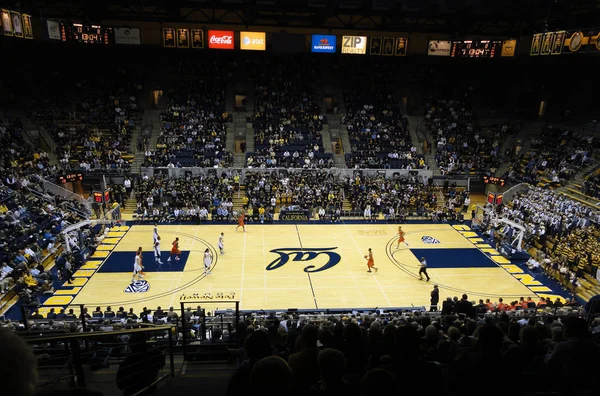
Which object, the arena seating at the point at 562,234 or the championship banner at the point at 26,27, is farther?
the championship banner at the point at 26,27

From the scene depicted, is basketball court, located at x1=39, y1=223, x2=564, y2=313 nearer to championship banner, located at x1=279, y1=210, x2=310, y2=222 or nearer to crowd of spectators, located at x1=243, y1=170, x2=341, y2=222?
championship banner, located at x1=279, y1=210, x2=310, y2=222

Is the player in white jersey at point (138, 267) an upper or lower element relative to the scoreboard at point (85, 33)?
lower

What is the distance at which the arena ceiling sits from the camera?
30.9 m

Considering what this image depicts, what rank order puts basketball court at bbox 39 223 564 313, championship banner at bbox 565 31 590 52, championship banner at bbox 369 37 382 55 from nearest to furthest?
basketball court at bbox 39 223 564 313 → championship banner at bbox 565 31 590 52 → championship banner at bbox 369 37 382 55

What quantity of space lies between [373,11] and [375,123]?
982 cm

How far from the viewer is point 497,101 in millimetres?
45094

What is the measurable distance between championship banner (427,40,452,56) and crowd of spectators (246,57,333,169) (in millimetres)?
11055

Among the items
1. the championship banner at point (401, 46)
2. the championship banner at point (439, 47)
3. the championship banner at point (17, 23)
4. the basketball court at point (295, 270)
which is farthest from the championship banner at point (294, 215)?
the championship banner at point (17, 23)

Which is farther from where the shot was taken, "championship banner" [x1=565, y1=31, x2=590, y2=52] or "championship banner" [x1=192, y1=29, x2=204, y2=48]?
"championship banner" [x1=192, y1=29, x2=204, y2=48]

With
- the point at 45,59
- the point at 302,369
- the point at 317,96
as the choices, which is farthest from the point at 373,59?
the point at 302,369

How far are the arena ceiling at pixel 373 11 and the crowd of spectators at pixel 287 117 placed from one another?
14.7 ft

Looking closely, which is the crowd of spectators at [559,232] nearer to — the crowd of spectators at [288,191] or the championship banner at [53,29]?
the crowd of spectators at [288,191]

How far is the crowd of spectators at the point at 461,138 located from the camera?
37.0m

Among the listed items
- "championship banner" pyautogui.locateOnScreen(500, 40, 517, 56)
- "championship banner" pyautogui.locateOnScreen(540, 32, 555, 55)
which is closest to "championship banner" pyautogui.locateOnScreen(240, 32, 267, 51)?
"championship banner" pyautogui.locateOnScreen(500, 40, 517, 56)
